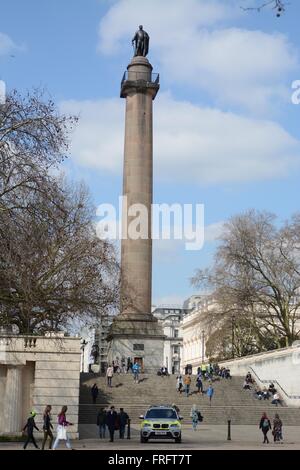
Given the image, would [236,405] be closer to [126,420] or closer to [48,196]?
[126,420]

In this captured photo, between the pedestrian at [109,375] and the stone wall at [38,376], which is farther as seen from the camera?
the pedestrian at [109,375]

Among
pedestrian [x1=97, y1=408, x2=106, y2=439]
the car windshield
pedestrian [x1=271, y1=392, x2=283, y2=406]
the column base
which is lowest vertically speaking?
pedestrian [x1=97, y1=408, x2=106, y2=439]

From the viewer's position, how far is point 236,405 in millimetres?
47000

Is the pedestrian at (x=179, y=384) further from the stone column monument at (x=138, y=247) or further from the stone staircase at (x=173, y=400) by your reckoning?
the stone column monument at (x=138, y=247)

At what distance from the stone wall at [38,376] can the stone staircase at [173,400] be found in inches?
418

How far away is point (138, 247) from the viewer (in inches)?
2290

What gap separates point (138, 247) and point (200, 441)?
28479mm

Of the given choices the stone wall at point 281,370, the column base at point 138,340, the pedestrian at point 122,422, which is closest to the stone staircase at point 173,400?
the stone wall at point 281,370

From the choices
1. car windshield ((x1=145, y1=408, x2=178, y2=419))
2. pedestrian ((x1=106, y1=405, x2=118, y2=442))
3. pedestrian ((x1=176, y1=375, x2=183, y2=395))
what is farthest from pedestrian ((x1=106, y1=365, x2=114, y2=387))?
car windshield ((x1=145, y1=408, x2=178, y2=419))

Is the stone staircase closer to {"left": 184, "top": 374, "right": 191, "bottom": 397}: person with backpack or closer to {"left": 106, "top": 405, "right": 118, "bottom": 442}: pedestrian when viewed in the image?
{"left": 184, "top": 374, "right": 191, "bottom": 397}: person with backpack

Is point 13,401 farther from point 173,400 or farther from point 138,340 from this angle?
point 138,340

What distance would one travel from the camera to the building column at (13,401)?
1216 inches

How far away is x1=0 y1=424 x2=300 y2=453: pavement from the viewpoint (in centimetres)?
2683

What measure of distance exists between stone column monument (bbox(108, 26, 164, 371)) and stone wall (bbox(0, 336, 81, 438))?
22.3m
